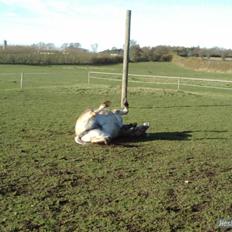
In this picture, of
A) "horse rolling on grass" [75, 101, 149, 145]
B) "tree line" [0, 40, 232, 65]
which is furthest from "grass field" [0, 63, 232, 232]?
"tree line" [0, 40, 232, 65]

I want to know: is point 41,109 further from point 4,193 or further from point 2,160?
point 4,193

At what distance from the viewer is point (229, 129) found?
1352 centimetres

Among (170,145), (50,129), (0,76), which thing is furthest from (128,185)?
(0,76)

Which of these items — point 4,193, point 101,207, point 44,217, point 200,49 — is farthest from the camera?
point 200,49

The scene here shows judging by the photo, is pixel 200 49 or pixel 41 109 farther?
pixel 200 49

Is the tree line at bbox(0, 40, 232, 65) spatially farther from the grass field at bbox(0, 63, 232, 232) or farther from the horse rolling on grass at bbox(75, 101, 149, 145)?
the horse rolling on grass at bbox(75, 101, 149, 145)

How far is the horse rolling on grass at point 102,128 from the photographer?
10258 millimetres

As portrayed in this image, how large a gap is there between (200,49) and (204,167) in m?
107

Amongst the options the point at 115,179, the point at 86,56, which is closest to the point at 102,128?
the point at 115,179

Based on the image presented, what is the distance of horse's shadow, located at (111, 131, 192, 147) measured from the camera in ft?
35.6

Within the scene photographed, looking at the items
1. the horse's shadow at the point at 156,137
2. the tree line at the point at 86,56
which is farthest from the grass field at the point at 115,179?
the tree line at the point at 86,56

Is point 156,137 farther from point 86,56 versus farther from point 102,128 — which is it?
point 86,56

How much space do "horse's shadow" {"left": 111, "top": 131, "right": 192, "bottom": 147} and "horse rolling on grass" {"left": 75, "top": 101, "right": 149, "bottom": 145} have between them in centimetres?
10

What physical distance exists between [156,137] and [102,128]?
1703 mm
